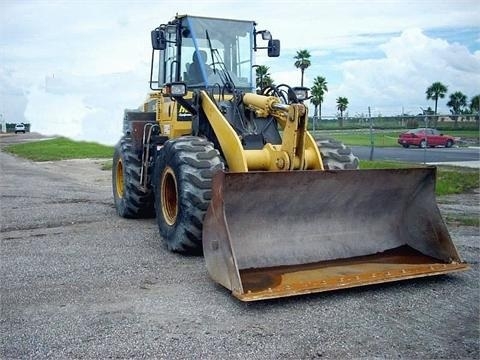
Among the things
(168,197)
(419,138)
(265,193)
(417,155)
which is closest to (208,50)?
(168,197)

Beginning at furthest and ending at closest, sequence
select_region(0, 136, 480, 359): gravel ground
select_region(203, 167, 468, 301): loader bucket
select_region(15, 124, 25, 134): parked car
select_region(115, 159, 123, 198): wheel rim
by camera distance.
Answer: select_region(15, 124, 25, 134): parked car → select_region(115, 159, 123, 198): wheel rim → select_region(203, 167, 468, 301): loader bucket → select_region(0, 136, 480, 359): gravel ground

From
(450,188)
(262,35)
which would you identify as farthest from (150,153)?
(450,188)

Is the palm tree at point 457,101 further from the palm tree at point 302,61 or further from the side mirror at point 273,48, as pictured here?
the side mirror at point 273,48

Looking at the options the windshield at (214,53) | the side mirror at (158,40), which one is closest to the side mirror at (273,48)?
the windshield at (214,53)

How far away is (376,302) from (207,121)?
353 cm

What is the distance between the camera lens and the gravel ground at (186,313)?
4.42m

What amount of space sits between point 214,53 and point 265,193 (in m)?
2.99

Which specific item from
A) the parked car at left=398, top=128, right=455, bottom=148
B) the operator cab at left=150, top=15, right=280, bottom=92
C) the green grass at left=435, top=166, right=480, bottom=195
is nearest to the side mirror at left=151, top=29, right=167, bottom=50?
the operator cab at left=150, top=15, right=280, bottom=92

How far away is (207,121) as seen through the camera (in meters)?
7.95

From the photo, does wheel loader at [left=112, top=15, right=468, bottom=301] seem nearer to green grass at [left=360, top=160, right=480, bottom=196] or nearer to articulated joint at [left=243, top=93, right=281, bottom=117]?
articulated joint at [left=243, top=93, right=281, bottom=117]

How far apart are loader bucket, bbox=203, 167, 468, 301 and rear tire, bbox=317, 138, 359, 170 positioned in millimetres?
995

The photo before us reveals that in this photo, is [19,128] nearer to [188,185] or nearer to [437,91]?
[437,91]

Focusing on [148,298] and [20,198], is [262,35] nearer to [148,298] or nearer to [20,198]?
[148,298]

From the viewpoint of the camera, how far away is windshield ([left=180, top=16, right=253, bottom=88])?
8.33 metres
